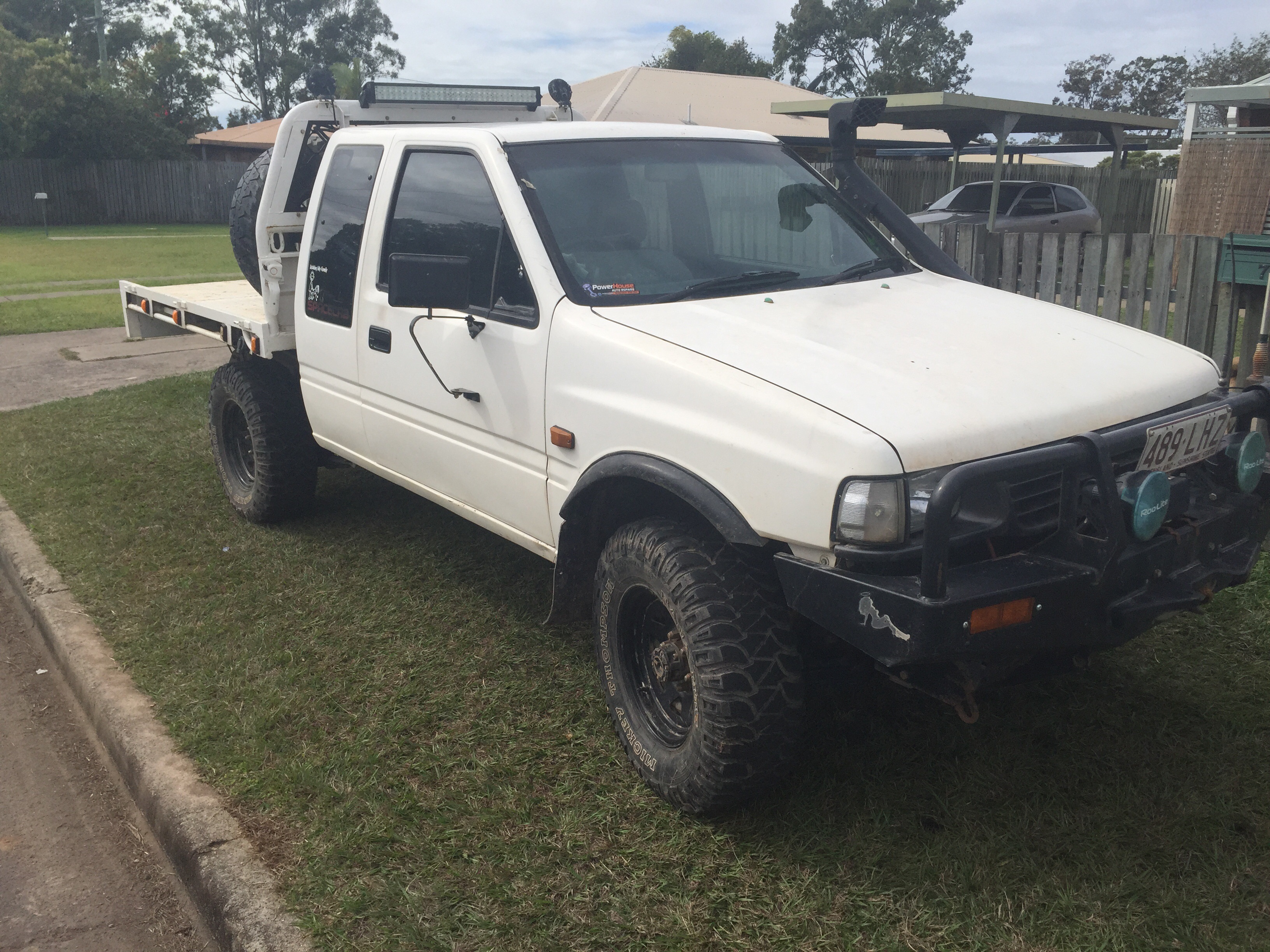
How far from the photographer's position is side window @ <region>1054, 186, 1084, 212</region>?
17.6m

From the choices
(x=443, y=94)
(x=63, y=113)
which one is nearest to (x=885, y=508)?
(x=443, y=94)

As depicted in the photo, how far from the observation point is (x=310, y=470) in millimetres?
5828

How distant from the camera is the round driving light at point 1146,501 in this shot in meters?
2.82

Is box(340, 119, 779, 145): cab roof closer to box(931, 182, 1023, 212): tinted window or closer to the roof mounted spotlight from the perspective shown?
the roof mounted spotlight

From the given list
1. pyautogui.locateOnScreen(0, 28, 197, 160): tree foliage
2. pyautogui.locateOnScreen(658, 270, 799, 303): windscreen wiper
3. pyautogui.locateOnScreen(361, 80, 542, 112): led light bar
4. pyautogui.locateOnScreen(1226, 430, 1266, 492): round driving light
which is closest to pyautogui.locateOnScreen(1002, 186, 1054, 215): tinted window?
pyautogui.locateOnScreen(361, 80, 542, 112): led light bar

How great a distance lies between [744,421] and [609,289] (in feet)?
3.01

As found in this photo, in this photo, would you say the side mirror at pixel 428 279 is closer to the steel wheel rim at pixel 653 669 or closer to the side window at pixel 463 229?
the side window at pixel 463 229

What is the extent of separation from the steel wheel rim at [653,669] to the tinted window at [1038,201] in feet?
52.1

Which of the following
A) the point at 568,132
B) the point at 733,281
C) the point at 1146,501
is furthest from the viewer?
the point at 568,132

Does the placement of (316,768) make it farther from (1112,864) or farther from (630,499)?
(1112,864)

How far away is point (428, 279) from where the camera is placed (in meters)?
3.54

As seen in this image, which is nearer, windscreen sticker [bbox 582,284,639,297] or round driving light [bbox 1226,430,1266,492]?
round driving light [bbox 1226,430,1266,492]

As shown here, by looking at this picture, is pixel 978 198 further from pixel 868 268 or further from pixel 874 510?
pixel 874 510

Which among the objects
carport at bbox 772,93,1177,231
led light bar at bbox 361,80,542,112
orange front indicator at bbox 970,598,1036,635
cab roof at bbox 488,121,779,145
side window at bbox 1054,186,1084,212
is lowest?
orange front indicator at bbox 970,598,1036,635
